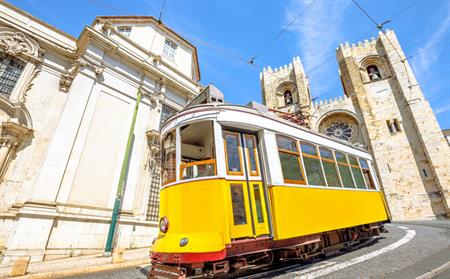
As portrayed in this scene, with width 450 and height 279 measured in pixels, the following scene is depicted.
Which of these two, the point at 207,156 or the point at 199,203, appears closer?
the point at 199,203

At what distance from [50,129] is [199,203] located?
889 centimetres

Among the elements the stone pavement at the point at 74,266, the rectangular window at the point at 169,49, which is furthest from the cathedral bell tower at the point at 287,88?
the stone pavement at the point at 74,266

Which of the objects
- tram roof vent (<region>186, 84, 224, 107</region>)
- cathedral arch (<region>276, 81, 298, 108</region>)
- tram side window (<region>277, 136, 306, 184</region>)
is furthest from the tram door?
cathedral arch (<region>276, 81, 298, 108</region>)

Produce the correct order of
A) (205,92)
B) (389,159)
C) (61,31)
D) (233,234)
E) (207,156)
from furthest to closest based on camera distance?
(389,159), (61,31), (205,92), (207,156), (233,234)

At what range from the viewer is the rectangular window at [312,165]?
4.55 meters

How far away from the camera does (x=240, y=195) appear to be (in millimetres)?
3609

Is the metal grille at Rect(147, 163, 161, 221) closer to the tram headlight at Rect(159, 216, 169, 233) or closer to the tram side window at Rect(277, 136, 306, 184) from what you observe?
the tram headlight at Rect(159, 216, 169, 233)

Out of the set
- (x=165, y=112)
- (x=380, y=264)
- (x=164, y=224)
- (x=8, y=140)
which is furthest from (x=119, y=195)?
(x=380, y=264)

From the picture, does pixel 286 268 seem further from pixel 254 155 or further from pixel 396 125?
pixel 396 125

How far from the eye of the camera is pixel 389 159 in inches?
741

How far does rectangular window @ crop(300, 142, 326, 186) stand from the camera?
4.55 m

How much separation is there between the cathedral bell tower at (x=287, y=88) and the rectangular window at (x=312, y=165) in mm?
22943

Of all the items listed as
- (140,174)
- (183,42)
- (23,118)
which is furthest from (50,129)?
(183,42)

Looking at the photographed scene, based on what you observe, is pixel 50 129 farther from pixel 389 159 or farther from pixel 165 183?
pixel 389 159
